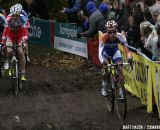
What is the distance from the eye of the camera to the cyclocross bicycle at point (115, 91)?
11000 millimetres

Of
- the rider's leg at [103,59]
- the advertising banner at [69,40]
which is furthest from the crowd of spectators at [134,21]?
the rider's leg at [103,59]

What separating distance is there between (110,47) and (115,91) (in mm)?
1265

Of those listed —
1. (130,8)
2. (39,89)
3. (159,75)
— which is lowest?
(39,89)

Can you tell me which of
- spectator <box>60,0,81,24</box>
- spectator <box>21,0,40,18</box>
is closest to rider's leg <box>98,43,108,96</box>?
spectator <box>60,0,81,24</box>

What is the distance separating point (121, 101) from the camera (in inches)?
435

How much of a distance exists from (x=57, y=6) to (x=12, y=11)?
9091 mm

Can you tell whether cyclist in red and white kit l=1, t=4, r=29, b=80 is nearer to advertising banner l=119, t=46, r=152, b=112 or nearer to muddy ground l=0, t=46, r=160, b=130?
muddy ground l=0, t=46, r=160, b=130

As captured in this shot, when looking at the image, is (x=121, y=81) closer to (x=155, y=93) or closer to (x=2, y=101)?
(x=155, y=93)

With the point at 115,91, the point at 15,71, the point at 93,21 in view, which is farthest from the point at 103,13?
the point at 115,91

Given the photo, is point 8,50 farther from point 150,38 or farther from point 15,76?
point 150,38

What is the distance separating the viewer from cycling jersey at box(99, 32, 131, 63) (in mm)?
11820

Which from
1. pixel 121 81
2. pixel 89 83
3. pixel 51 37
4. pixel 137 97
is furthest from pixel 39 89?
pixel 51 37

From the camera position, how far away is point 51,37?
21.0m

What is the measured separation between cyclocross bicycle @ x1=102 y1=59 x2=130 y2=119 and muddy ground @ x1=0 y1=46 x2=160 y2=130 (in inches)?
7.2
